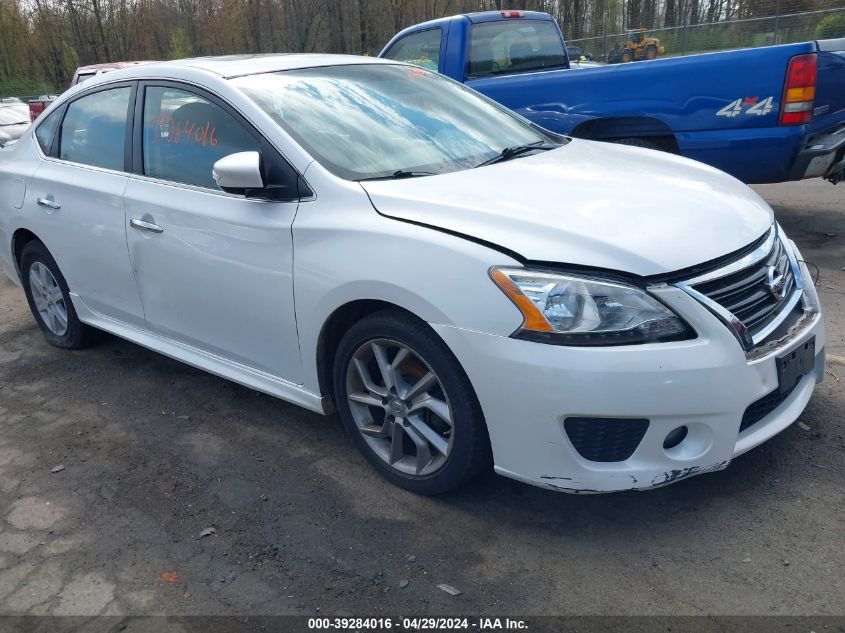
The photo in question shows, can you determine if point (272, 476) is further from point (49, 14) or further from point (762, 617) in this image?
point (49, 14)

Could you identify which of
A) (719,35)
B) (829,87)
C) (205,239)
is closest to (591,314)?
(205,239)

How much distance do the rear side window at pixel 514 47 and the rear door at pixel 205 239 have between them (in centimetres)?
432

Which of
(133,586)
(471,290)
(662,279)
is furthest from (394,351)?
(133,586)

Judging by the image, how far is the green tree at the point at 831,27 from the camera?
20891 mm

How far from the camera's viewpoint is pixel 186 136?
3.85 meters

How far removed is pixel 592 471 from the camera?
2.69m

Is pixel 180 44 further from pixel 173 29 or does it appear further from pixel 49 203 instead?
pixel 49 203

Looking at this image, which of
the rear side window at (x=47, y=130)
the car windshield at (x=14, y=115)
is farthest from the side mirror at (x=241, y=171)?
the car windshield at (x=14, y=115)

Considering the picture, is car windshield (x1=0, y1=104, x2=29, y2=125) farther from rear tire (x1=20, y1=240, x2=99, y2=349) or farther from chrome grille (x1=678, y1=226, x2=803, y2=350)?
chrome grille (x1=678, y1=226, x2=803, y2=350)

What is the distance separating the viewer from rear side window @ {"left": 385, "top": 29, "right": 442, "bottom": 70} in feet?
25.8

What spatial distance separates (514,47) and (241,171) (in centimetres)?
534

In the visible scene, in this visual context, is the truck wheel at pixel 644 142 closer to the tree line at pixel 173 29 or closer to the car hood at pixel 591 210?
the car hood at pixel 591 210

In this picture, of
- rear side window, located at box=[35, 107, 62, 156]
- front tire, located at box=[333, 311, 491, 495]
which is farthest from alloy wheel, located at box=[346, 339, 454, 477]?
rear side window, located at box=[35, 107, 62, 156]

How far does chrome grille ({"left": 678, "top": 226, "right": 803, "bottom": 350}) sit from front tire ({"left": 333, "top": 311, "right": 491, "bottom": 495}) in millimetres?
897
